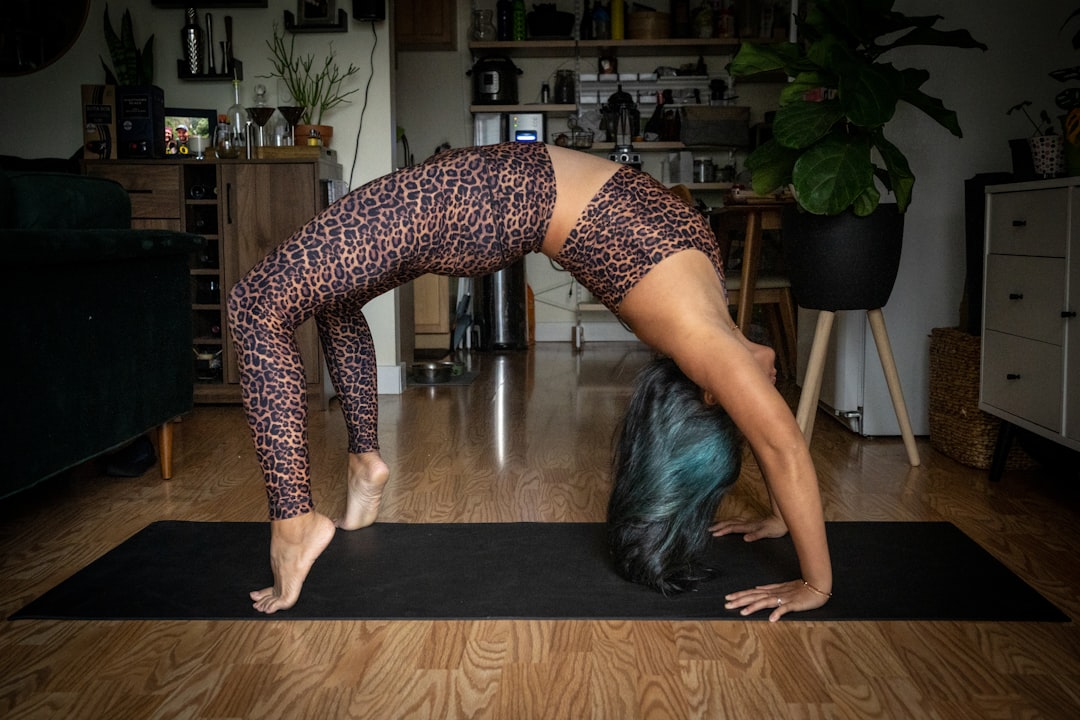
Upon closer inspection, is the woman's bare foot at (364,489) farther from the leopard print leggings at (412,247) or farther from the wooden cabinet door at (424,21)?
the wooden cabinet door at (424,21)

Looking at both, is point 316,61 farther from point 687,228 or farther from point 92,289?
point 687,228

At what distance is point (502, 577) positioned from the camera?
6.66ft

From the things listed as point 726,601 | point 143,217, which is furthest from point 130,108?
point 726,601

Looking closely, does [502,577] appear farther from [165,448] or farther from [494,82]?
[494,82]

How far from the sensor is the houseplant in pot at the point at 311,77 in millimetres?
4352

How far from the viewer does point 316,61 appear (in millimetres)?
4406

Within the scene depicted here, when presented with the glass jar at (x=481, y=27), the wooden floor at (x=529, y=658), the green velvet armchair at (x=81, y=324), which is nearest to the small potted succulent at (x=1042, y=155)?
the wooden floor at (x=529, y=658)

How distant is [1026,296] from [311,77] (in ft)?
10.1

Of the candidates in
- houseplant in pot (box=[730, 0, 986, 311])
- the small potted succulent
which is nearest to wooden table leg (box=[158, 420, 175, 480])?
houseplant in pot (box=[730, 0, 986, 311])

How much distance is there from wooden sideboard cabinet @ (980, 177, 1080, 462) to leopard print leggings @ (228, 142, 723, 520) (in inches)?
44.9

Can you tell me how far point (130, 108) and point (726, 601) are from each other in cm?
337

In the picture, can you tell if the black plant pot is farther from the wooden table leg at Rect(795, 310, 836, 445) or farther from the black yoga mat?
the black yoga mat

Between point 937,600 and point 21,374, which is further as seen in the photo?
point 21,374

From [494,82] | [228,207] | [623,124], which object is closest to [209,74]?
[228,207]
